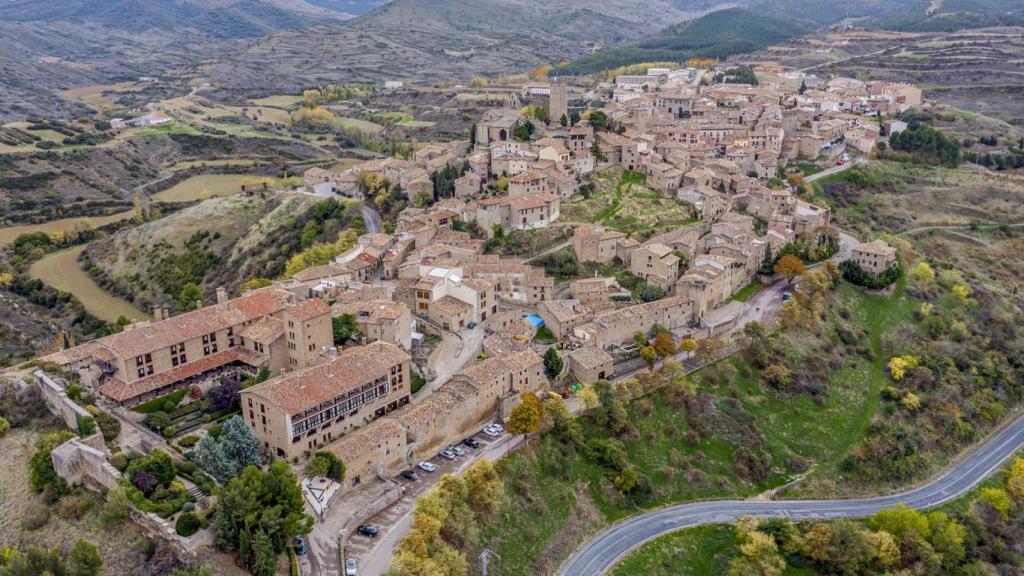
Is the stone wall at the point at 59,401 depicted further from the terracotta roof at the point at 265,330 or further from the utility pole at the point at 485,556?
the utility pole at the point at 485,556

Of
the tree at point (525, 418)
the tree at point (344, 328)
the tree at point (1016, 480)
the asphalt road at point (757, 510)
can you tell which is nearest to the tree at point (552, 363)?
the tree at point (525, 418)

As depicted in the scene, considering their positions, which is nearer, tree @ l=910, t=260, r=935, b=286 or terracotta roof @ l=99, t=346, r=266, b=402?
terracotta roof @ l=99, t=346, r=266, b=402

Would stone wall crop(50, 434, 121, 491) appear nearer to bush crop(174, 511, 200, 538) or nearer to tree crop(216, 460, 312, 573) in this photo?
bush crop(174, 511, 200, 538)

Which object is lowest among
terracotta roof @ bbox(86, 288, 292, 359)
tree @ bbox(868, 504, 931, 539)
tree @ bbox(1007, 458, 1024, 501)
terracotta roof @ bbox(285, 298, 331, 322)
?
tree @ bbox(1007, 458, 1024, 501)

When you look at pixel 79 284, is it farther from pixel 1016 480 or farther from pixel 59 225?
pixel 1016 480

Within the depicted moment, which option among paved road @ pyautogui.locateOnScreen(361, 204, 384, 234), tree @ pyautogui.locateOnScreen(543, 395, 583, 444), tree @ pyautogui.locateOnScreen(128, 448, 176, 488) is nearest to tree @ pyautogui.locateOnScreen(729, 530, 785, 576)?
tree @ pyautogui.locateOnScreen(543, 395, 583, 444)

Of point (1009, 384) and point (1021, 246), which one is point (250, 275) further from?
point (1021, 246)
